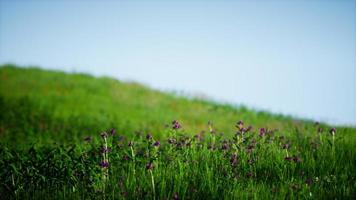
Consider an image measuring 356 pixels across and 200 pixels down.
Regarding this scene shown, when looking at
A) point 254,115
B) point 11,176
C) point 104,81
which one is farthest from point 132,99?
point 11,176

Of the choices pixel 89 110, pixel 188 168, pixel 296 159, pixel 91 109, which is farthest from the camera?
pixel 91 109

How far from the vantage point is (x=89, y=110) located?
15.4 m

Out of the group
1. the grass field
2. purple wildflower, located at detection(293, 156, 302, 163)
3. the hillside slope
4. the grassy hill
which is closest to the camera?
the grass field

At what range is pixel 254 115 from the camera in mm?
18406

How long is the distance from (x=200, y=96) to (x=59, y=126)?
9.55m

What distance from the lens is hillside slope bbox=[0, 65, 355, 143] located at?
13383 mm

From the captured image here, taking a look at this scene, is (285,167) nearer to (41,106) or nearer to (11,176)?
(11,176)

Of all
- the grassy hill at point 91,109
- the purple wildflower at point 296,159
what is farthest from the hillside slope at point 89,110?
the purple wildflower at point 296,159

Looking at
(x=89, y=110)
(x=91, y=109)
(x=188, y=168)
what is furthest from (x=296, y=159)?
(x=91, y=109)

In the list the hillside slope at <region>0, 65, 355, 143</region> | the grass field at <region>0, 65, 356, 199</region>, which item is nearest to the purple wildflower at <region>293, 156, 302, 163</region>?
the grass field at <region>0, 65, 356, 199</region>

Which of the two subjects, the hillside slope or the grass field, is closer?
the grass field

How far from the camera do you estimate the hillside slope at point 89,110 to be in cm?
1338

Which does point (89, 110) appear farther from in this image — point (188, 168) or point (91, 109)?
point (188, 168)

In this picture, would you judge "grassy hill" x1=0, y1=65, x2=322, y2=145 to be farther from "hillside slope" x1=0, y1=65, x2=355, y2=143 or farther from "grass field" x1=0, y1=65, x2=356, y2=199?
"grass field" x1=0, y1=65, x2=356, y2=199
